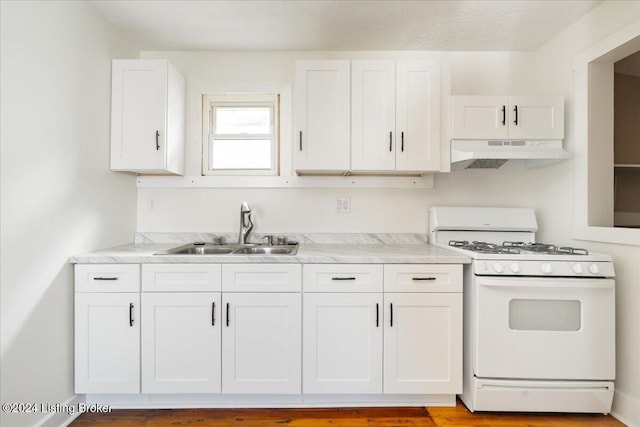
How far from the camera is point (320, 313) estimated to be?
1909mm

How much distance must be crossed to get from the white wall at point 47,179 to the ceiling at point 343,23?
41cm

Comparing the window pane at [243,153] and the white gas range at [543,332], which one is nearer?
the white gas range at [543,332]

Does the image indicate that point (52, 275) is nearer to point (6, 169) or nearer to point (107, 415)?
point (6, 169)

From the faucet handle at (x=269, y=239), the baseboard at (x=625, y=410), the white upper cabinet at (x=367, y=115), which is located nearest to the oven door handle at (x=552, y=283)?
the baseboard at (x=625, y=410)

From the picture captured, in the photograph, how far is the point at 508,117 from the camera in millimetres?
2275

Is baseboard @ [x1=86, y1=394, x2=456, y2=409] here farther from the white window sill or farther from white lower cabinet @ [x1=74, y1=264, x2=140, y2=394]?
the white window sill

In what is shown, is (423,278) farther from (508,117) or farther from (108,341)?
(108,341)

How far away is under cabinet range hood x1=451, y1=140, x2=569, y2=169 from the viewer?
2115mm

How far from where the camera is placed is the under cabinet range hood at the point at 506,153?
6.94 feet

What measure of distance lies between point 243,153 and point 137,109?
78cm

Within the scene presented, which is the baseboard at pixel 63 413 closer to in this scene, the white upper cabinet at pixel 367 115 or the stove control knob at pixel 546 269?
the white upper cabinet at pixel 367 115

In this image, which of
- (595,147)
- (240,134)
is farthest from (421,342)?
(240,134)

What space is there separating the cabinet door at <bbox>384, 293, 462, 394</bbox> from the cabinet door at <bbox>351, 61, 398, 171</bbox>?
35.3 inches

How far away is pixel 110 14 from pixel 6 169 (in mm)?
1264
